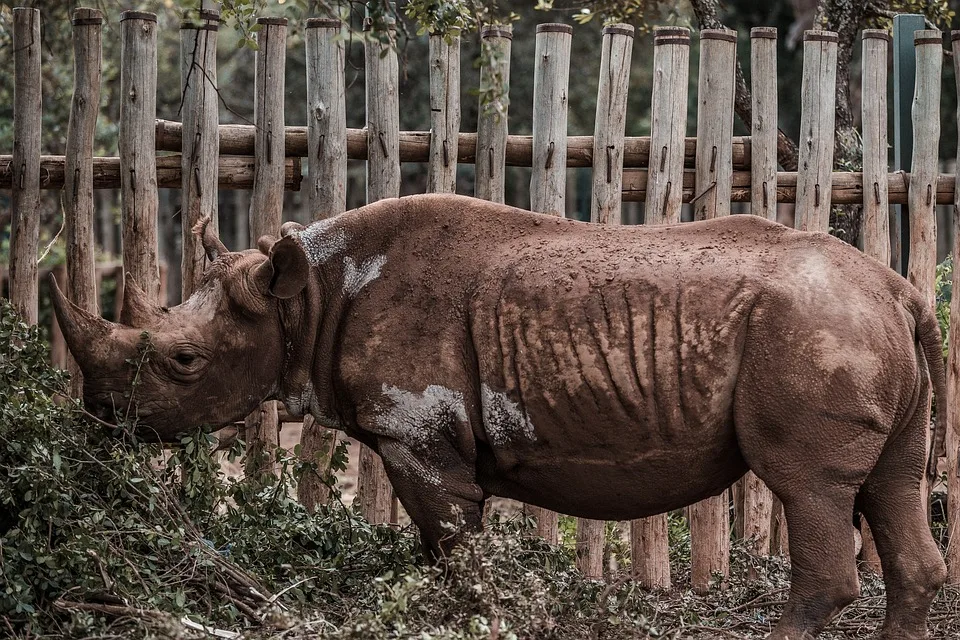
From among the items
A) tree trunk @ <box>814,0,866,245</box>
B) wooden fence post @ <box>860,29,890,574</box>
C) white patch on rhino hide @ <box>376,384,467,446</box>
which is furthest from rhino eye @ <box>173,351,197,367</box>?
tree trunk @ <box>814,0,866,245</box>

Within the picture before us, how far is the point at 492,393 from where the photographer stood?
4.82m

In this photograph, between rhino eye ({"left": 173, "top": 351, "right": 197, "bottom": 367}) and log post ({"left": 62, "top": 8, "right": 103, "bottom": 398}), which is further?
log post ({"left": 62, "top": 8, "right": 103, "bottom": 398})

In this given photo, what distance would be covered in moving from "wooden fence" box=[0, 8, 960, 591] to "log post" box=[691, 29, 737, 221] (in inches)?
0.4

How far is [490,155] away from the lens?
6.26 meters

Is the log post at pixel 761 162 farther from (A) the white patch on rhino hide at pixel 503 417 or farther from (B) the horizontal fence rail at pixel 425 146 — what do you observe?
(A) the white patch on rhino hide at pixel 503 417

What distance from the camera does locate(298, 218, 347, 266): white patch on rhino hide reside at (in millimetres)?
5086

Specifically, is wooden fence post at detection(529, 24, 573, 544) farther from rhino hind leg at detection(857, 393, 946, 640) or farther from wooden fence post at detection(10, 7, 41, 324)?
wooden fence post at detection(10, 7, 41, 324)

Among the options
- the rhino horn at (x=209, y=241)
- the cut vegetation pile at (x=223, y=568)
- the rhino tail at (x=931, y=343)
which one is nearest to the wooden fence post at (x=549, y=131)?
the cut vegetation pile at (x=223, y=568)

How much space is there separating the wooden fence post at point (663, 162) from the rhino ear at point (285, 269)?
2.07m

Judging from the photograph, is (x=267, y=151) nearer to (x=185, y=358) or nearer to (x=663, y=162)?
(x=185, y=358)

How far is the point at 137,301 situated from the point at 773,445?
2.51m

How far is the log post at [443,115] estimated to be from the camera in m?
6.20

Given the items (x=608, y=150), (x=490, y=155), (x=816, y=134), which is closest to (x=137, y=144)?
(x=490, y=155)

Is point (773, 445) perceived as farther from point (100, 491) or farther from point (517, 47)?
point (517, 47)
